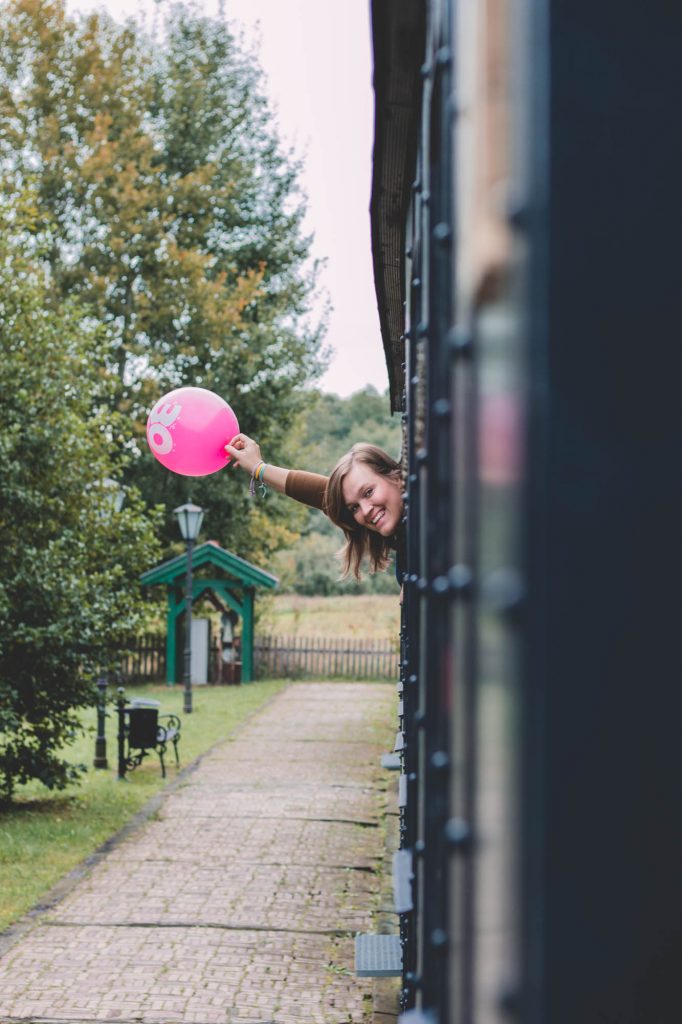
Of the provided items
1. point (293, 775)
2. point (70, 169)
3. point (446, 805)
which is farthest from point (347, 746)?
point (70, 169)

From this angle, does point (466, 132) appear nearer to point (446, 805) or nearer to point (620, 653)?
point (620, 653)

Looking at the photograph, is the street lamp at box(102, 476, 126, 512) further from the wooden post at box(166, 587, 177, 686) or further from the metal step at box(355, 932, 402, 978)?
the wooden post at box(166, 587, 177, 686)

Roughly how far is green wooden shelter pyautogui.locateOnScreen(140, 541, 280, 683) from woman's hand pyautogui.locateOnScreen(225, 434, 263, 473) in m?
21.1

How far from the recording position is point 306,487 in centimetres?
405

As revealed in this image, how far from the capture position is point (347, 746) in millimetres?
16406

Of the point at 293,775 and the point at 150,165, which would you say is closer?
the point at 293,775

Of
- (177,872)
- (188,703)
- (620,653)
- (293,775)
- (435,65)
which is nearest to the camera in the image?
(620,653)

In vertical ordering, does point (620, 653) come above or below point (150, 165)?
below

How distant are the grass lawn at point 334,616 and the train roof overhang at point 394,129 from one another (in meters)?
26.0

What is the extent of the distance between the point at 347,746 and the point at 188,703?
5.38 m

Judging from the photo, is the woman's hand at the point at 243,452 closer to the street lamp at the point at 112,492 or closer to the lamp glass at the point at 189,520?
the street lamp at the point at 112,492

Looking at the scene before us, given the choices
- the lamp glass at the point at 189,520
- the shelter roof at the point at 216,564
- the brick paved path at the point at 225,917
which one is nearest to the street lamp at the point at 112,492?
the brick paved path at the point at 225,917

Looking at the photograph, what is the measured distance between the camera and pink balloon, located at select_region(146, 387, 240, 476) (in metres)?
3.79

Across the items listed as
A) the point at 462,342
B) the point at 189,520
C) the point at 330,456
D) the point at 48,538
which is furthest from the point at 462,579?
the point at 330,456
